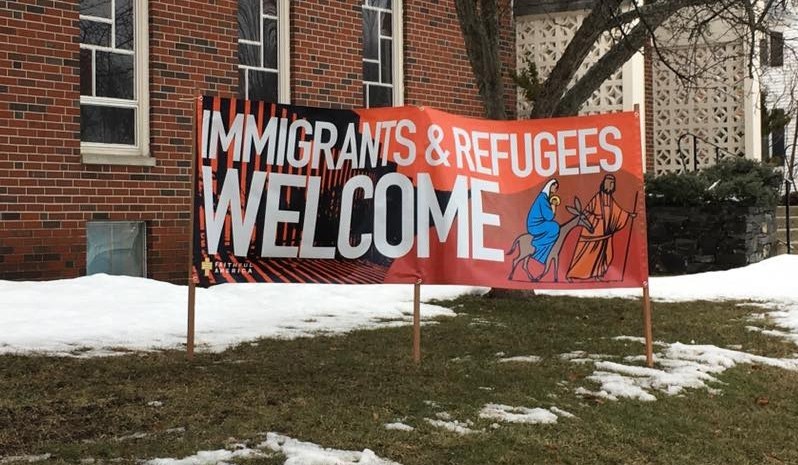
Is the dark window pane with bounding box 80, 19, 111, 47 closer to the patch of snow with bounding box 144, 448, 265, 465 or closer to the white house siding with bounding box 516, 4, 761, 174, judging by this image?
the white house siding with bounding box 516, 4, 761, 174

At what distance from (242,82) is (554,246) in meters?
5.70

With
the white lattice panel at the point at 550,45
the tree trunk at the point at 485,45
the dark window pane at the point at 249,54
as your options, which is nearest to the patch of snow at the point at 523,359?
A: the tree trunk at the point at 485,45

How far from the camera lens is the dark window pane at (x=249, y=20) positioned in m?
10.5

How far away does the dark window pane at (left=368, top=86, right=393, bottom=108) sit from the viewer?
11.8 meters

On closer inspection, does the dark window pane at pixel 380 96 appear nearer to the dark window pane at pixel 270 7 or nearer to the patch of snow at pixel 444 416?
the dark window pane at pixel 270 7

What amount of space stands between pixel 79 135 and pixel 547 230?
5392mm

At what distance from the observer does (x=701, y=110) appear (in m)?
16.8

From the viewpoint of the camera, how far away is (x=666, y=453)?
401 centimetres

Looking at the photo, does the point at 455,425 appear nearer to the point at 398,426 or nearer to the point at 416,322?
the point at 398,426

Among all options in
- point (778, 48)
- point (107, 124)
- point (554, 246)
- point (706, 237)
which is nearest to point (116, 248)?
point (107, 124)

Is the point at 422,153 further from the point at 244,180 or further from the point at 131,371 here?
the point at 131,371

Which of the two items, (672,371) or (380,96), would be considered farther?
(380,96)

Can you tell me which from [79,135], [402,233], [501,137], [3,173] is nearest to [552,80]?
[501,137]

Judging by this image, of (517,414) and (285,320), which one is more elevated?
(285,320)
